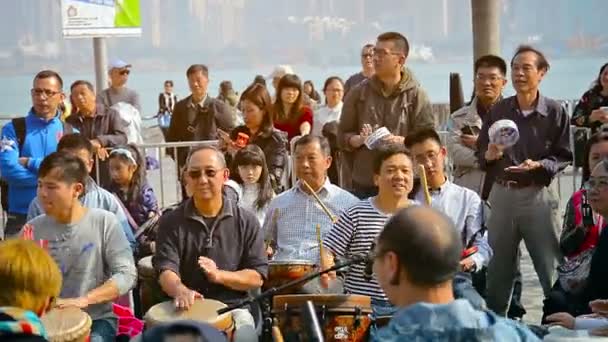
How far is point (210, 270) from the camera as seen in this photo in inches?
230

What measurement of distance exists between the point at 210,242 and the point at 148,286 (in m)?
0.62

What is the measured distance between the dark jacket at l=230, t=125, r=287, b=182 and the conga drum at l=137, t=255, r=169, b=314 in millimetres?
2080

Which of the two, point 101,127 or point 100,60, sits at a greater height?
point 100,60

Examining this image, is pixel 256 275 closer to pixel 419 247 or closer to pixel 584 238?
pixel 584 238

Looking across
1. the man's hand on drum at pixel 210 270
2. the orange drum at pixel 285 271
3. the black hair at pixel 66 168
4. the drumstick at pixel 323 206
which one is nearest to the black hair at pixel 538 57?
the drumstick at pixel 323 206

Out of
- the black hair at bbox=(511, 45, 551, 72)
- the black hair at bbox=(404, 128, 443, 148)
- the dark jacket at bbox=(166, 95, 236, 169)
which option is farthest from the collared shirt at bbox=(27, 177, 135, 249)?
the dark jacket at bbox=(166, 95, 236, 169)

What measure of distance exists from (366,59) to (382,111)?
367 cm

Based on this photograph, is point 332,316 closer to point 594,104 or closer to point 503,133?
point 503,133

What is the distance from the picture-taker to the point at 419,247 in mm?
3275

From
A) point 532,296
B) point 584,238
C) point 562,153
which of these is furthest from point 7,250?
point 532,296

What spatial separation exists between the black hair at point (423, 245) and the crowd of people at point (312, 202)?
101 cm

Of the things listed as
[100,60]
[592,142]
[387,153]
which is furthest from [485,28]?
[100,60]

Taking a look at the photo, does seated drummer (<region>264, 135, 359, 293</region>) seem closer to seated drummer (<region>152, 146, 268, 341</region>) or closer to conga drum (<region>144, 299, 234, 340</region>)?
seated drummer (<region>152, 146, 268, 341</region>)

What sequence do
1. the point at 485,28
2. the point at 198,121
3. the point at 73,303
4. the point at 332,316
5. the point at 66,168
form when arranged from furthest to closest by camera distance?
1. the point at 485,28
2. the point at 198,121
3. the point at 66,168
4. the point at 73,303
5. the point at 332,316
